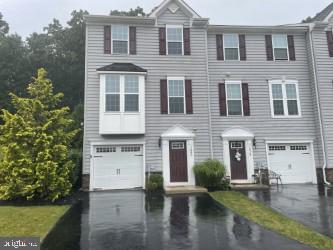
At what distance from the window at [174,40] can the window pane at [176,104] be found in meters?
2.66

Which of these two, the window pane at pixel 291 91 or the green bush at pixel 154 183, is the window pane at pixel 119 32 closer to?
the green bush at pixel 154 183

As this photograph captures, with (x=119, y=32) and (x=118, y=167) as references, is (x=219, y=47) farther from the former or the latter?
(x=118, y=167)

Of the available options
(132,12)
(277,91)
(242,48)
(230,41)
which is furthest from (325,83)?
(132,12)

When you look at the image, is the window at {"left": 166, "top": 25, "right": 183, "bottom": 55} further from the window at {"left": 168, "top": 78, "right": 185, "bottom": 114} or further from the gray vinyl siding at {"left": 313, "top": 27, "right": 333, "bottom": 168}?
the gray vinyl siding at {"left": 313, "top": 27, "right": 333, "bottom": 168}

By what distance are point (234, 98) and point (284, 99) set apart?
116 inches

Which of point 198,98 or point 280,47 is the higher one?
point 280,47

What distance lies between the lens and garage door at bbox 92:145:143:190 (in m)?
14.1

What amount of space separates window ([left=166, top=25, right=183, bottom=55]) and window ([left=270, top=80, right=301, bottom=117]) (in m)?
5.78

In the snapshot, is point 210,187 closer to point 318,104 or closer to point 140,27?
point 318,104

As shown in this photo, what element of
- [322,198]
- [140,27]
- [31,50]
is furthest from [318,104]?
[31,50]

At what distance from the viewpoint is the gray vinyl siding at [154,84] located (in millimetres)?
14266

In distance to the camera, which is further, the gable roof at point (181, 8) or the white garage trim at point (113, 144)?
the gable roof at point (181, 8)

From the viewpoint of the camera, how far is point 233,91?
15.8 metres

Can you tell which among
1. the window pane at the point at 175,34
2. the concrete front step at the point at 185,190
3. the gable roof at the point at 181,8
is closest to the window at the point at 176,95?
the window pane at the point at 175,34
